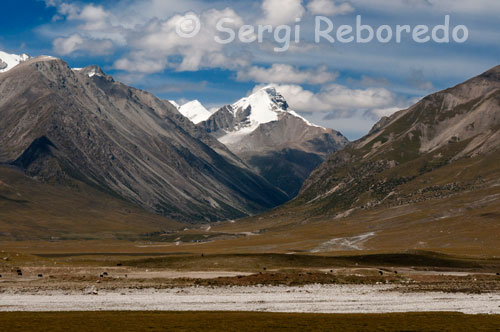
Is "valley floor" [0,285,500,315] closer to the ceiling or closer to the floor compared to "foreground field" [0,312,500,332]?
closer to the floor

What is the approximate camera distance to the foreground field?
178 ft

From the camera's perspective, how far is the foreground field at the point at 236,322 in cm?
5421

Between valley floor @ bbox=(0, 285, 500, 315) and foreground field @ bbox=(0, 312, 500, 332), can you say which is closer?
foreground field @ bbox=(0, 312, 500, 332)

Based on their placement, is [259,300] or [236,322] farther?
[259,300]

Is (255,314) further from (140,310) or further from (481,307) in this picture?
(481,307)

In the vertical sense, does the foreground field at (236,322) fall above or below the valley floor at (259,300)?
above

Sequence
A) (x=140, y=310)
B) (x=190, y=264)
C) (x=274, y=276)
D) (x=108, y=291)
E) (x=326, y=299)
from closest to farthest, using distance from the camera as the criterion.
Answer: (x=140, y=310) < (x=326, y=299) < (x=108, y=291) < (x=274, y=276) < (x=190, y=264)

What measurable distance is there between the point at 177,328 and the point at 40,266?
80.8 metres

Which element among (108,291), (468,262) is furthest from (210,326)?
(468,262)

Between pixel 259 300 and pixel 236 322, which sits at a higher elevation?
pixel 236 322

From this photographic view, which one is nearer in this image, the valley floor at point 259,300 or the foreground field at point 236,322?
the foreground field at point 236,322

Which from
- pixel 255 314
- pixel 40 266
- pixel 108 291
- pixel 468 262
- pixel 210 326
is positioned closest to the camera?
pixel 210 326

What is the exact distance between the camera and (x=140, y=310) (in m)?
71.7

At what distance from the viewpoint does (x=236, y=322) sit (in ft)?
191
